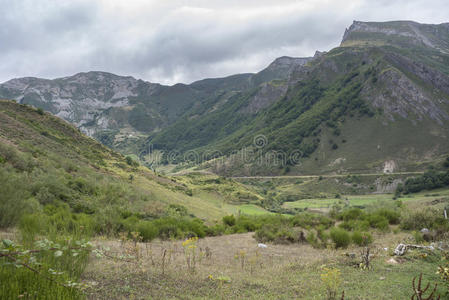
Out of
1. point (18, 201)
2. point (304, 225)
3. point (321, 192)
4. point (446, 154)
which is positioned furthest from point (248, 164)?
point (18, 201)

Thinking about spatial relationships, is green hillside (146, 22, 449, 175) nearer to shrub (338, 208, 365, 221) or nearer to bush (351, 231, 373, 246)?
shrub (338, 208, 365, 221)

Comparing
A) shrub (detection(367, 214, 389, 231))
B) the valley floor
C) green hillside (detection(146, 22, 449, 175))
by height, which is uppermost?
green hillside (detection(146, 22, 449, 175))

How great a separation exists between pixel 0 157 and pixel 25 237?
14.7 m

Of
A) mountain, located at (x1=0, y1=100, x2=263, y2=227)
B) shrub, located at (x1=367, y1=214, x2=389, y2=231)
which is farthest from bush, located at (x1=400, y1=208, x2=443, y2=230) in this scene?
mountain, located at (x1=0, y1=100, x2=263, y2=227)

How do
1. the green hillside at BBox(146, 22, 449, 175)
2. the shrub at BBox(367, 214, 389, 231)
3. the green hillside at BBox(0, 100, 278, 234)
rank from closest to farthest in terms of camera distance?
the green hillside at BBox(0, 100, 278, 234) < the shrub at BBox(367, 214, 389, 231) < the green hillside at BBox(146, 22, 449, 175)

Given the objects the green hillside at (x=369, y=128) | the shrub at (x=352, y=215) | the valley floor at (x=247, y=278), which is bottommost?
the shrub at (x=352, y=215)

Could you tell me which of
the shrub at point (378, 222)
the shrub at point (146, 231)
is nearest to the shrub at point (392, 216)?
the shrub at point (378, 222)

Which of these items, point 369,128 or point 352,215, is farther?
point 369,128

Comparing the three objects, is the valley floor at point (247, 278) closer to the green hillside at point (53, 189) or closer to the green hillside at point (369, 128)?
the green hillside at point (53, 189)

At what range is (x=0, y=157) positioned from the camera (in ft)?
54.5

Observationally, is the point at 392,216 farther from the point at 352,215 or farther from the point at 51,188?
the point at 51,188

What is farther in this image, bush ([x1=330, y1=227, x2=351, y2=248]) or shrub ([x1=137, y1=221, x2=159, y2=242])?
shrub ([x1=137, y1=221, x2=159, y2=242])

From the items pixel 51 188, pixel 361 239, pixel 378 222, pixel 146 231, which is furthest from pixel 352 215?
pixel 51 188

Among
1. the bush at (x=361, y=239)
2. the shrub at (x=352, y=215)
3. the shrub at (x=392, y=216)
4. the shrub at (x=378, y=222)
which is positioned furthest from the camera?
the shrub at (x=352, y=215)
